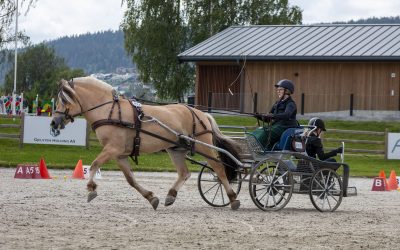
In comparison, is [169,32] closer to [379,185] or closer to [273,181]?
[379,185]

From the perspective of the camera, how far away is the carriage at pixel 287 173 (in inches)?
632

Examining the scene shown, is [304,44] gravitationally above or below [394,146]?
above

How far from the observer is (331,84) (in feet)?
165

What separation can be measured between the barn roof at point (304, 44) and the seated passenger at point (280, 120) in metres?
30.9

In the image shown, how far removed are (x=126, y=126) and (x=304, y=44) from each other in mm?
36665

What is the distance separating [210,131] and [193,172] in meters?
11.4

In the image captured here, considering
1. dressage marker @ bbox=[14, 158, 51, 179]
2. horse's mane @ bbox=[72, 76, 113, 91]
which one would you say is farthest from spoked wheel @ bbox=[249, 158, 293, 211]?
dressage marker @ bbox=[14, 158, 51, 179]

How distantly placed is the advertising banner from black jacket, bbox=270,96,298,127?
18.6 metres

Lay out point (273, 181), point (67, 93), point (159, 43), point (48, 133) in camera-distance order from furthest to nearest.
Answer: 1. point (159, 43)
2. point (48, 133)
3. point (273, 181)
4. point (67, 93)

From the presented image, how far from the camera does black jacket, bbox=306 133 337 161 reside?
16781 millimetres

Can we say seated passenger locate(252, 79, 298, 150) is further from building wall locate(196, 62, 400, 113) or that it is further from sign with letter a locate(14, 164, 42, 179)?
building wall locate(196, 62, 400, 113)

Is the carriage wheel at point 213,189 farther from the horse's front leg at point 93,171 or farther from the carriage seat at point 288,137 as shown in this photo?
the horse's front leg at point 93,171

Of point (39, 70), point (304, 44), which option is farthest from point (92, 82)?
point (39, 70)

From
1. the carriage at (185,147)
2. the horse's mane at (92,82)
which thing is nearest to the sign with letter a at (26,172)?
the carriage at (185,147)
